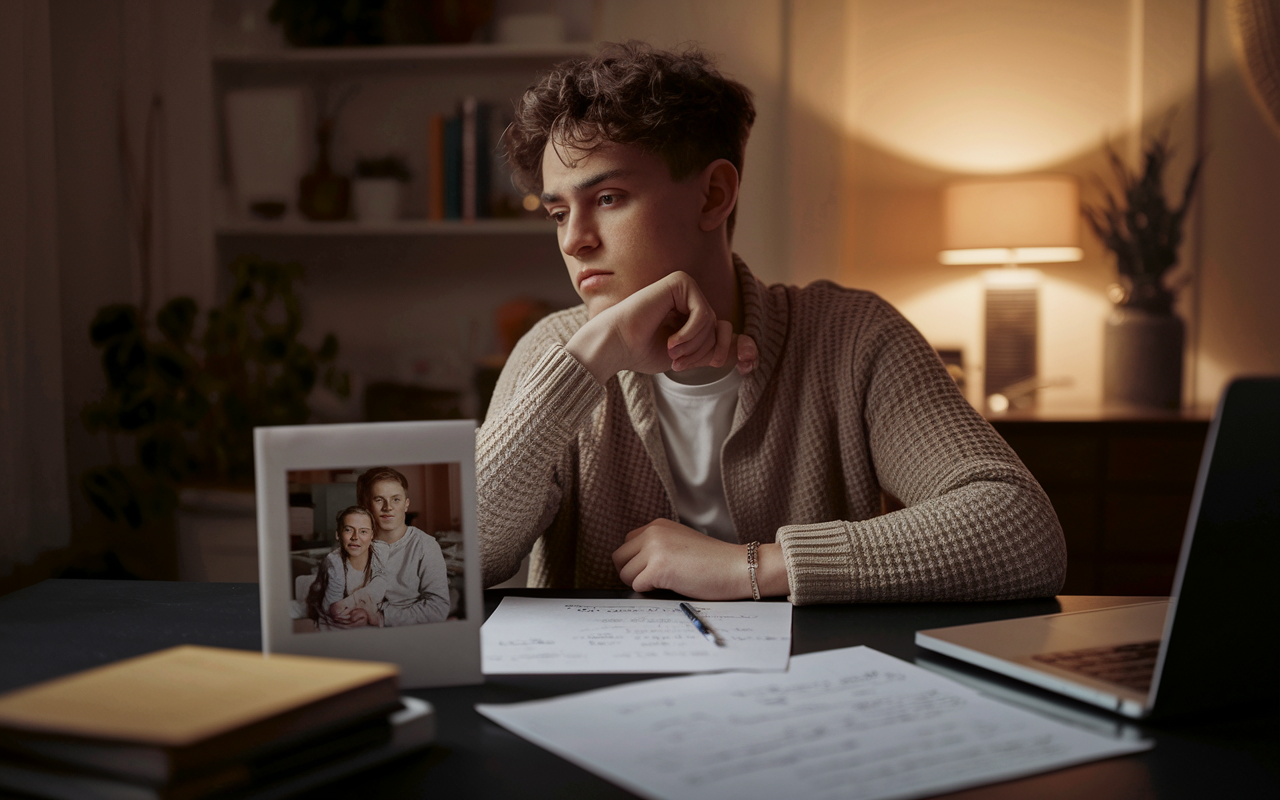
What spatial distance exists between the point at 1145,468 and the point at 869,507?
1.45 meters

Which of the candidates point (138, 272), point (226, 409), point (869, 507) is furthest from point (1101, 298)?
point (138, 272)

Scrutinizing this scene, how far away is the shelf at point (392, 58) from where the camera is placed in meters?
2.62

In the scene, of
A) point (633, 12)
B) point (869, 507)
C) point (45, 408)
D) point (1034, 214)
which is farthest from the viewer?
point (633, 12)

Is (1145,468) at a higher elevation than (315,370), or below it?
below

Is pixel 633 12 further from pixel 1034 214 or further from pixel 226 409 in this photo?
pixel 226 409

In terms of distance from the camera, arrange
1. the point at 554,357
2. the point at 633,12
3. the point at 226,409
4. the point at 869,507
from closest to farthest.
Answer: the point at 554,357 < the point at 869,507 < the point at 226,409 < the point at 633,12

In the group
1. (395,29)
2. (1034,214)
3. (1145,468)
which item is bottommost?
(1145,468)

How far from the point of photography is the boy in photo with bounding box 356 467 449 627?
669mm

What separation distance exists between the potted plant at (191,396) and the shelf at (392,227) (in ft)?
0.84

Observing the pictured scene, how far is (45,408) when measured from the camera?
2115 millimetres

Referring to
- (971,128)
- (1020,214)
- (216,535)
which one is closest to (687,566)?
(216,535)

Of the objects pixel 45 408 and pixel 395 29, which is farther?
pixel 395 29

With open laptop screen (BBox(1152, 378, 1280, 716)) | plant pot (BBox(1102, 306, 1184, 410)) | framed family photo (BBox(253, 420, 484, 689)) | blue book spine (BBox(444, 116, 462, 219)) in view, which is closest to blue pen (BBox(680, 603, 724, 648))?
framed family photo (BBox(253, 420, 484, 689))

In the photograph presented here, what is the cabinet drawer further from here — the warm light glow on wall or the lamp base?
the warm light glow on wall
